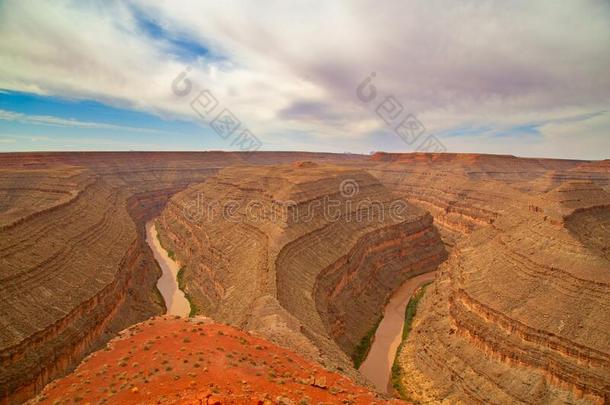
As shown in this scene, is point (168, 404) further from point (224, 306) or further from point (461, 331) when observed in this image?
point (461, 331)

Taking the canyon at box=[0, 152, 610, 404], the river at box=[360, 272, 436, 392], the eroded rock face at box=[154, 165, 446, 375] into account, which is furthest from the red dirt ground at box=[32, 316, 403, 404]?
the river at box=[360, 272, 436, 392]

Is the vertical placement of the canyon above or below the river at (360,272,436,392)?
above

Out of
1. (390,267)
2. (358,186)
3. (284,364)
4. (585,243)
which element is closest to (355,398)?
(284,364)

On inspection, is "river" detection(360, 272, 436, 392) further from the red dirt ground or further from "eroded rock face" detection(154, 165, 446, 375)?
the red dirt ground

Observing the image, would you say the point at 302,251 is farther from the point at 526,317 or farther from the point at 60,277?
the point at 60,277

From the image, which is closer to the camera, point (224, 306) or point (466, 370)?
point (466, 370)

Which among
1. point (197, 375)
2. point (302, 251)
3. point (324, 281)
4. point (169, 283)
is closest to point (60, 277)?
point (169, 283)
